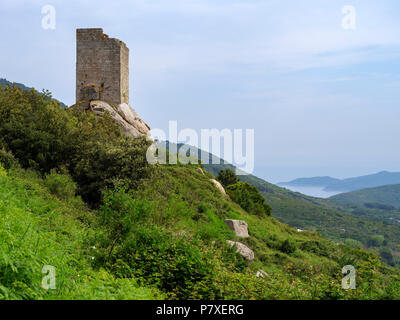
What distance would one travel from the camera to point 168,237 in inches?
437

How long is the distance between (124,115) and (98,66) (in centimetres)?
408

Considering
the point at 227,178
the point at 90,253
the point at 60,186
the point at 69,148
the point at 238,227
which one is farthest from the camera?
the point at 227,178

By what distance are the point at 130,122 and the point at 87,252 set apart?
756 inches

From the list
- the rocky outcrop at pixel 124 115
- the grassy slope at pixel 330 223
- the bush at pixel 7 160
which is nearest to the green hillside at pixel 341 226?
the grassy slope at pixel 330 223

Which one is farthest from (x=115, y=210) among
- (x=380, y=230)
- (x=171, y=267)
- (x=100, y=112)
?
(x=380, y=230)

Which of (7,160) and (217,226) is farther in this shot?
(217,226)

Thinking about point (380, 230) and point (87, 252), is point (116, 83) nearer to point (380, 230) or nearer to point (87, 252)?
point (87, 252)

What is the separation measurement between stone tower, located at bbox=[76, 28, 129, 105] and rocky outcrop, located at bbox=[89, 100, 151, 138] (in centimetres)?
80

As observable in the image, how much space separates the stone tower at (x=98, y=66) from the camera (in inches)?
1096

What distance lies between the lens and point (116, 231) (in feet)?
36.8

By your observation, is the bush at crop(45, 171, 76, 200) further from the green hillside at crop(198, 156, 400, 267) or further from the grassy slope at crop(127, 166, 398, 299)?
the green hillside at crop(198, 156, 400, 267)

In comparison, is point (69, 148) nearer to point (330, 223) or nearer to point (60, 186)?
point (60, 186)

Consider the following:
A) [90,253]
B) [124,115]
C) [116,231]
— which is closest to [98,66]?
[124,115]

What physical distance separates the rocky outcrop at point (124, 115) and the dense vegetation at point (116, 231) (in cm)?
162
